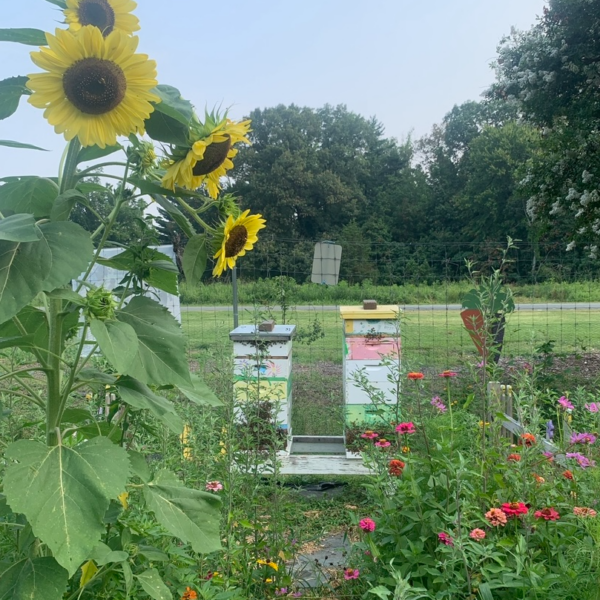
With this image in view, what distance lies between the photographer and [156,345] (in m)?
1.20

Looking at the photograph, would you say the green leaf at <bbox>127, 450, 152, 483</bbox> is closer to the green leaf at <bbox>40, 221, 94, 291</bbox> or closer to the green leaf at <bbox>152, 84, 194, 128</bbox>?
the green leaf at <bbox>40, 221, 94, 291</bbox>

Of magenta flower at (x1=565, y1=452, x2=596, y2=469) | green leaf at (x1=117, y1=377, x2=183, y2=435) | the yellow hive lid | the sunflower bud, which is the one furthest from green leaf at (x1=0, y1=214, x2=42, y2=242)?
the yellow hive lid

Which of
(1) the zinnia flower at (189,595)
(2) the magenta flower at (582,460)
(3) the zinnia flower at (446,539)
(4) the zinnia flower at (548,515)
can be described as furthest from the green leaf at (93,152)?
(2) the magenta flower at (582,460)

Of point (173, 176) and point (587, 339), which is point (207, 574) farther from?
point (587, 339)

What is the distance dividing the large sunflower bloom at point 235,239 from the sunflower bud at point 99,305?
0.23 metres

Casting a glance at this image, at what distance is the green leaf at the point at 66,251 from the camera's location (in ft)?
3.27

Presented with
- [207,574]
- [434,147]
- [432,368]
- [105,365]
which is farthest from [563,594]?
[434,147]

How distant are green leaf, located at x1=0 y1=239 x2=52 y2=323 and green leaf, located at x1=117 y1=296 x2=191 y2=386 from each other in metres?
0.23

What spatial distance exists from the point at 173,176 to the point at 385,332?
11.8 ft

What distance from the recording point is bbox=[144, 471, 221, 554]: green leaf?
1.30 metres

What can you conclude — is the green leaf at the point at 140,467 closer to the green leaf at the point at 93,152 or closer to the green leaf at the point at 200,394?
the green leaf at the point at 200,394

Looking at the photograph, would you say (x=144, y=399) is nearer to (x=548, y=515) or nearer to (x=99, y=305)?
(x=99, y=305)

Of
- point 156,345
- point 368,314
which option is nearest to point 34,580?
point 156,345

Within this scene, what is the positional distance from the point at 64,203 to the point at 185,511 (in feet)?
2.40
